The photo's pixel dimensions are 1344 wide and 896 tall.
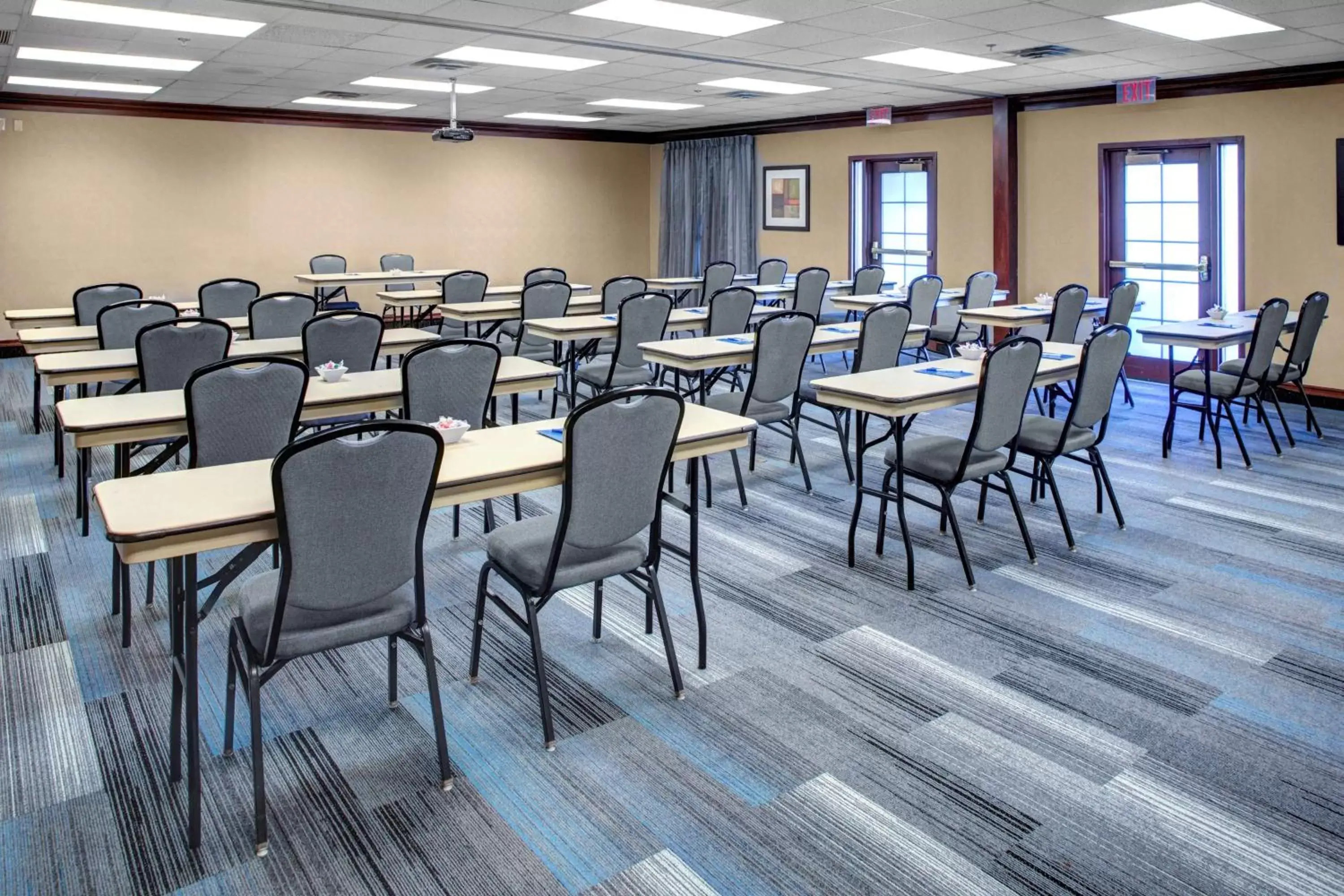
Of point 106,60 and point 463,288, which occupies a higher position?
point 106,60

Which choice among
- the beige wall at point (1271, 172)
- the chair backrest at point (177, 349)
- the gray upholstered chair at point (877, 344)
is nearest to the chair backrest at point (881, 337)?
the gray upholstered chair at point (877, 344)

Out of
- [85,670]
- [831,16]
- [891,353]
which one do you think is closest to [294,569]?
[85,670]

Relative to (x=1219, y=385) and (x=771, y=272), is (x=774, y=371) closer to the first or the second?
(x=1219, y=385)

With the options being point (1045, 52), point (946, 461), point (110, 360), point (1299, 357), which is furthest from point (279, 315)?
point (1299, 357)

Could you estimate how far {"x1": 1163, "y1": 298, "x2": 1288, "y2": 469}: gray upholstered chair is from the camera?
581 centimetres

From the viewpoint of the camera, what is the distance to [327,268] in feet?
35.7

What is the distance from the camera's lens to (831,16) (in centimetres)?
602

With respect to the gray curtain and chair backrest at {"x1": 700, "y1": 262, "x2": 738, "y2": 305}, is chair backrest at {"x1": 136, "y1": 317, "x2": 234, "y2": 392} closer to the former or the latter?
chair backrest at {"x1": 700, "y1": 262, "x2": 738, "y2": 305}

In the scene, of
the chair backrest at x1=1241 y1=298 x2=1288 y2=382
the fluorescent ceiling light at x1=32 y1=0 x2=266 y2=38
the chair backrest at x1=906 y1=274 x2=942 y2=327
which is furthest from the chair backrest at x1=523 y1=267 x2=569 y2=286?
the chair backrest at x1=1241 y1=298 x2=1288 y2=382

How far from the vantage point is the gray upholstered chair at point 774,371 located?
5.07 meters

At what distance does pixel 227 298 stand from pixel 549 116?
554 cm

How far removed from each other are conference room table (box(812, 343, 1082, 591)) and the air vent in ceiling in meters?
3.24

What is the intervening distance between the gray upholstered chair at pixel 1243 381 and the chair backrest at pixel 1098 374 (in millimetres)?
1640

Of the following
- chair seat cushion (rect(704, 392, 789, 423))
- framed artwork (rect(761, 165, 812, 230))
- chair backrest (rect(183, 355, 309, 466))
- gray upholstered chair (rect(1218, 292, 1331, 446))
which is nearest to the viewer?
chair backrest (rect(183, 355, 309, 466))
